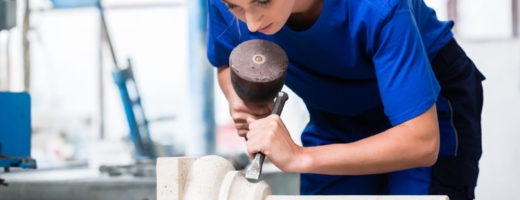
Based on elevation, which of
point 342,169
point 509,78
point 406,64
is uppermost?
point 406,64

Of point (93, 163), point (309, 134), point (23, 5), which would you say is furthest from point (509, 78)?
point (23, 5)

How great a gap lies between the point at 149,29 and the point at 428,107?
331 centimetres

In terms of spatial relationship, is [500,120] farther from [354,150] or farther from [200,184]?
[200,184]

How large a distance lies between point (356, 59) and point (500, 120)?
5.84 feet

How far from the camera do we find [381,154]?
3.36 feet

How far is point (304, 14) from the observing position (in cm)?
120

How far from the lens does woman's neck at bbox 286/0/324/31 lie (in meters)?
1.16

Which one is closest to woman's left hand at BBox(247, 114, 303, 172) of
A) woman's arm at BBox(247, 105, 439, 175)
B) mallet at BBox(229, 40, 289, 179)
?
woman's arm at BBox(247, 105, 439, 175)

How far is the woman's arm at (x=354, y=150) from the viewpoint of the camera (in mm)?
1010

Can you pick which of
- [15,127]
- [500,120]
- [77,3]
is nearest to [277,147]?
[15,127]

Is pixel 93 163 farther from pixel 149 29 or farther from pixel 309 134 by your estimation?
pixel 309 134

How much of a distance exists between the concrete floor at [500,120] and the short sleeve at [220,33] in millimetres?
1723

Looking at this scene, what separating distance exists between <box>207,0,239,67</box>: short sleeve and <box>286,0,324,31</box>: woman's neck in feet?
0.49

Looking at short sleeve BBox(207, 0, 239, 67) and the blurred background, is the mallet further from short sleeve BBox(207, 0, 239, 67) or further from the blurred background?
the blurred background
